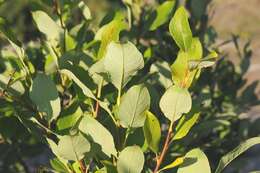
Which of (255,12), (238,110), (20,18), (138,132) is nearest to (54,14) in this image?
(138,132)

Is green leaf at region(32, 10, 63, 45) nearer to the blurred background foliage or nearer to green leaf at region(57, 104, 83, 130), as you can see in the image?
the blurred background foliage

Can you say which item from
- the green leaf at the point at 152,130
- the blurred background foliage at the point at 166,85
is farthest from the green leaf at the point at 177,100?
the blurred background foliage at the point at 166,85

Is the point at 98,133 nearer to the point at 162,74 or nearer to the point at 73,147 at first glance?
the point at 73,147

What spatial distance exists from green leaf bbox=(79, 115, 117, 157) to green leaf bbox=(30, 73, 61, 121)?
0.16 meters

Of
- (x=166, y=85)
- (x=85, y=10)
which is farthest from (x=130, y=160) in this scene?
(x=85, y=10)

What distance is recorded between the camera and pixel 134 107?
3.59 ft

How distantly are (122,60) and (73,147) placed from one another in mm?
179

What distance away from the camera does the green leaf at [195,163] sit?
1.07 m

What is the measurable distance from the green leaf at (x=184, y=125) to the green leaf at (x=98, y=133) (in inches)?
5.0


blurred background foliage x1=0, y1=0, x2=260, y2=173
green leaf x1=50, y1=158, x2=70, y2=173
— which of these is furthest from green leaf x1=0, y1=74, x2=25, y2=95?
green leaf x1=50, y1=158, x2=70, y2=173

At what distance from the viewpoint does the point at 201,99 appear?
1.64 meters

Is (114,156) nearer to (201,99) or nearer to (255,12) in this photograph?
(201,99)

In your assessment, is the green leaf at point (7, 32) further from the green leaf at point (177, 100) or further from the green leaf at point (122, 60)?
the green leaf at point (177, 100)

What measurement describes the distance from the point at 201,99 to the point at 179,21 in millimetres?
587
